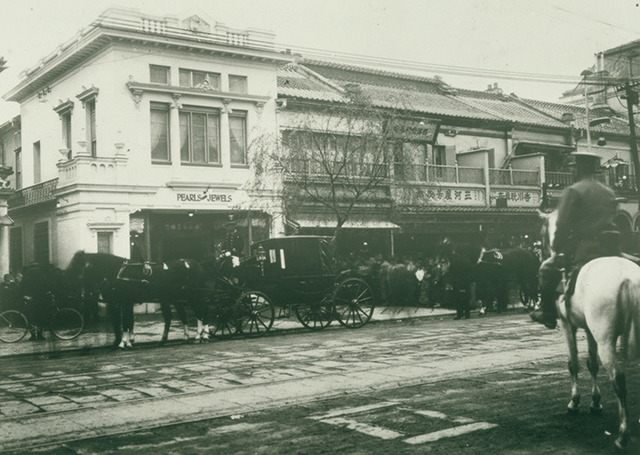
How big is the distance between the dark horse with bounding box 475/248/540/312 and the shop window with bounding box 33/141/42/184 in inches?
593

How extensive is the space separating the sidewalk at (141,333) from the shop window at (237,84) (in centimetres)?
765

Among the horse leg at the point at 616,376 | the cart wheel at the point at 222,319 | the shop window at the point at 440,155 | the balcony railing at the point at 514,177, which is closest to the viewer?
the horse leg at the point at 616,376

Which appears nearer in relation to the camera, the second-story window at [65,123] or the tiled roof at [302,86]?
the second-story window at [65,123]

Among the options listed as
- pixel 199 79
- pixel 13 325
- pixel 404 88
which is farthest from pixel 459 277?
pixel 404 88

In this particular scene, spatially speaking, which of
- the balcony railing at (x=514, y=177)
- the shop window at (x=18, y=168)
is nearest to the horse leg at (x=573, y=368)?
the shop window at (x=18, y=168)

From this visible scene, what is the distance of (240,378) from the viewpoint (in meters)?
9.71

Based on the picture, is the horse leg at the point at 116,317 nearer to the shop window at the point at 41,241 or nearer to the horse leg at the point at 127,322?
the horse leg at the point at 127,322

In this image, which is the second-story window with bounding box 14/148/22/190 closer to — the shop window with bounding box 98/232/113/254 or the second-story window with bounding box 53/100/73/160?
the second-story window with bounding box 53/100/73/160

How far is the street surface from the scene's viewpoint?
622cm

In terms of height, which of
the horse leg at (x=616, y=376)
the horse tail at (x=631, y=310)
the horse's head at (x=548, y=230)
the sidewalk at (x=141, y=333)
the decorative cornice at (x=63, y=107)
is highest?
the decorative cornice at (x=63, y=107)

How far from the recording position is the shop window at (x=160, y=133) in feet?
73.7

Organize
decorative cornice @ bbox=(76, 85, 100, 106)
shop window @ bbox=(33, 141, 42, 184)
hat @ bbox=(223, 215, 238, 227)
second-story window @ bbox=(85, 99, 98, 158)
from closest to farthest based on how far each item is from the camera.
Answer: decorative cornice @ bbox=(76, 85, 100, 106) → second-story window @ bbox=(85, 99, 98, 158) → hat @ bbox=(223, 215, 238, 227) → shop window @ bbox=(33, 141, 42, 184)

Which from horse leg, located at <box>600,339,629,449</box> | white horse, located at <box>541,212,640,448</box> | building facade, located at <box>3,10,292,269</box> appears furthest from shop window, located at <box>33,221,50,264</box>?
horse leg, located at <box>600,339,629,449</box>

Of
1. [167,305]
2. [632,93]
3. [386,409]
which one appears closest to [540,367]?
[386,409]
